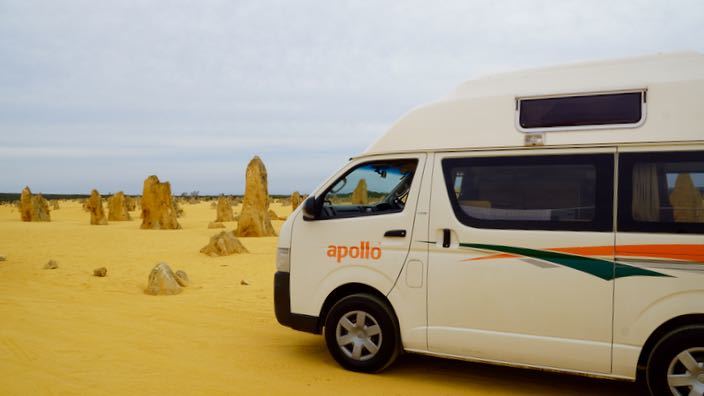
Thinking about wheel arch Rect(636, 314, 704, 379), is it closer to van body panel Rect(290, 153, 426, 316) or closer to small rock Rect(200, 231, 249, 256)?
van body panel Rect(290, 153, 426, 316)

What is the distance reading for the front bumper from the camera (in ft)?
20.0

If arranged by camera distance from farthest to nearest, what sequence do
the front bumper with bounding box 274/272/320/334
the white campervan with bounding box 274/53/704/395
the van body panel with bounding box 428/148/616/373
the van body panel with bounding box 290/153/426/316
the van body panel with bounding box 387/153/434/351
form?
the front bumper with bounding box 274/272/320/334 → the van body panel with bounding box 290/153/426/316 → the van body panel with bounding box 387/153/434/351 → the van body panel with bounding box 428/148/616/373 → the white campervan with bounding box 274/53/704/395

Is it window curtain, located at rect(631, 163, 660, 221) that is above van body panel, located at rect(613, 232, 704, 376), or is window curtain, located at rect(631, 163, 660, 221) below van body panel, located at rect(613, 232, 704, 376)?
above

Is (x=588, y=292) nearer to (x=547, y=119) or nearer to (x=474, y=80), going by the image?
(x=547, y=119)

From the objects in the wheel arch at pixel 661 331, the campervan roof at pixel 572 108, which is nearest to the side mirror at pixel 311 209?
the campervan roof at pixel 572 108

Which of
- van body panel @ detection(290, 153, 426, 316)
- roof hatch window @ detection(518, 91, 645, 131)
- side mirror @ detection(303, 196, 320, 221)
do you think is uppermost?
roof hatch window @ detection(518, 91, 645, 131)

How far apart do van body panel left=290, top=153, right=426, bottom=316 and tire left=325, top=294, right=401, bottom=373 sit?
0.64ft

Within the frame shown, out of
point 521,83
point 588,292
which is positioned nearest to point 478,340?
point 588,292

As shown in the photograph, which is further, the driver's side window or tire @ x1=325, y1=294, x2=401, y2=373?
the driver's side window

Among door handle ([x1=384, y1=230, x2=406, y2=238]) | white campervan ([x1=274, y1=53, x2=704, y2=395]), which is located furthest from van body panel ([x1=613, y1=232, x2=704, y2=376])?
door handle ([x1=384, y1=230, x2=406, y2=238])

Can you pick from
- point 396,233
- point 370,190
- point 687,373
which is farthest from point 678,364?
point 370,190

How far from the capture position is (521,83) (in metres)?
A: 5.35

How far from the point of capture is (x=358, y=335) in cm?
581

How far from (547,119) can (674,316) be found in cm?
197
